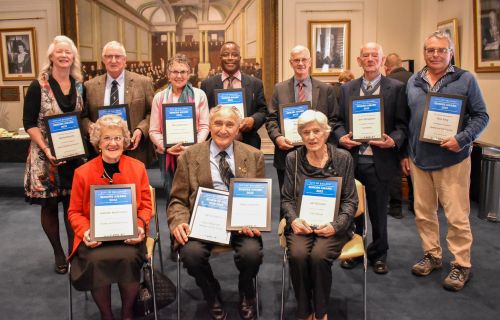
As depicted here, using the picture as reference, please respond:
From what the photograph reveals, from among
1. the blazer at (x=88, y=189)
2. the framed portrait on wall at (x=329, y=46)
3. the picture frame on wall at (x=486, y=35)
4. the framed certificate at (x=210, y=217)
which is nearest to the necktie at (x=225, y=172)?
the framed certificate at (x=210, y=217)

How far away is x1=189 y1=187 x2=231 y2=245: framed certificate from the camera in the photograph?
290 cm

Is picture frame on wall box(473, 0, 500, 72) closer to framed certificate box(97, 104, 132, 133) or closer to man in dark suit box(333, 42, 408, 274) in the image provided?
man in dark suit box(333, 42, 408, 274)

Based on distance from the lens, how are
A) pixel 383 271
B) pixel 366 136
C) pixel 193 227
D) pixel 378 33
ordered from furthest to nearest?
pixel 378 33 < pixel 383 271 < pixel 366 136 < pixel 193 227

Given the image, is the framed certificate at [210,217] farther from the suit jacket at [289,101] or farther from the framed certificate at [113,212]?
the suit jacket at [289,101]

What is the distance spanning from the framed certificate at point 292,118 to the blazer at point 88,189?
1.21 m

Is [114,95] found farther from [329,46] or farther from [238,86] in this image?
[329,46]

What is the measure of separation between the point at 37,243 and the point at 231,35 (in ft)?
15.5

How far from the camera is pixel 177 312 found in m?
3.11

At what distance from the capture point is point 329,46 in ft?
25.4

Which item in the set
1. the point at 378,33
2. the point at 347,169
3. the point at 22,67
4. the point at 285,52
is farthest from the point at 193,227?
the point at 22,67

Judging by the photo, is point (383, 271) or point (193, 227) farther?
point (383, 271)

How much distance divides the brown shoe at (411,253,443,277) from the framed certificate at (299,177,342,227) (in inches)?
49.7

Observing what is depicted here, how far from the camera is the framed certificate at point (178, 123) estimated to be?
3.55m

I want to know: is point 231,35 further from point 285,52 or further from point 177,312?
point 177,312
